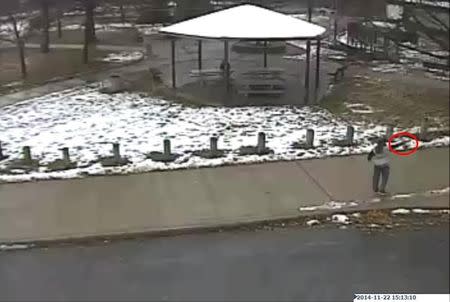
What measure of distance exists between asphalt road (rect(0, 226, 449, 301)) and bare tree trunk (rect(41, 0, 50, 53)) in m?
4.58

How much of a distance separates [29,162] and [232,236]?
2.30m

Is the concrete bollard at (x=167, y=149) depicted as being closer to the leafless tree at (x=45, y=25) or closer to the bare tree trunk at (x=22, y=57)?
the leafless tree at (x=45, y=25)

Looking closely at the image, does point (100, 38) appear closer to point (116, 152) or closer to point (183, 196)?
point (116, 152)

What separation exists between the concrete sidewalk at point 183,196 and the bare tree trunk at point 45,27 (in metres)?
3.43

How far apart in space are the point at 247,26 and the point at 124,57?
4.07m

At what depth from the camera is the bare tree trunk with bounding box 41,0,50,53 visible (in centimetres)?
675

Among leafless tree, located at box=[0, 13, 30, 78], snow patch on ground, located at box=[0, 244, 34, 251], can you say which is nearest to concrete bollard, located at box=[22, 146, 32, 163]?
leafless tree, located at box=[0, 13, 30, 78]

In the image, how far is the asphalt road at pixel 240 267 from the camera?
6.28ft

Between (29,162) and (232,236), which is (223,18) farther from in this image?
(232,236)

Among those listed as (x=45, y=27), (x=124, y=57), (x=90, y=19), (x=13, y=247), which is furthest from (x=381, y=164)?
(x=124, y=57)

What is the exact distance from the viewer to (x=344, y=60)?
7578 mm

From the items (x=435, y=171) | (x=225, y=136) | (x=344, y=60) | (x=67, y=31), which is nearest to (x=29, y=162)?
(x=225, y=136)

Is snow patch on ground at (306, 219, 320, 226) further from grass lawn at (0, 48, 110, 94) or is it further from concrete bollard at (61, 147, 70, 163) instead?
grass lawn at (0, 48, 110, 94)

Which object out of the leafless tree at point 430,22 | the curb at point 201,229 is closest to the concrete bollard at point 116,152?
the curb at point 201,229
